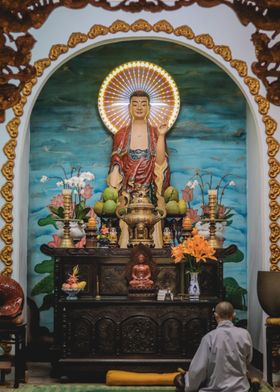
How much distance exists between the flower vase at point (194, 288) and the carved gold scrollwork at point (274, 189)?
47.9 inches

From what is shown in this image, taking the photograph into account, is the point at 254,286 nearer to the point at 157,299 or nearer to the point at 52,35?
the point at 157,299

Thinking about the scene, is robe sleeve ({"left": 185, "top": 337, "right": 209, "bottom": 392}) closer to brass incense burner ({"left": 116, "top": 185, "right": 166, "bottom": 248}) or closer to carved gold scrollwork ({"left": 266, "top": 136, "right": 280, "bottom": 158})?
brass incense burner ({"left": 116, "top": 185, "right": 166, "bottom": 248})

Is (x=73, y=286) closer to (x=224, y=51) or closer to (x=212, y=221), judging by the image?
(x=212, y=221)

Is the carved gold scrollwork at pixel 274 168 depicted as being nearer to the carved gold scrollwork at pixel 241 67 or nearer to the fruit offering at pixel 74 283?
the carved gold scrollwork at pixel 241 67

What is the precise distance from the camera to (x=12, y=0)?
240 cm

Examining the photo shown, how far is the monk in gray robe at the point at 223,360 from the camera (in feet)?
14.6

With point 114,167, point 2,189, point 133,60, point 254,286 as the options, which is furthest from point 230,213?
point 2,189

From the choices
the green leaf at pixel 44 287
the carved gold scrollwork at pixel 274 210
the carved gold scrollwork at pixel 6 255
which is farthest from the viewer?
the green leaf at pixel 44 287

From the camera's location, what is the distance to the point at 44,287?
822cm

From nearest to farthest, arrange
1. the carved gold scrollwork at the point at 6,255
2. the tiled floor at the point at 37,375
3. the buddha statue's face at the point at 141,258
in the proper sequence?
the tiled floor at the point at 37,375
the buddha statue's face at the point at 141,258
the carved gold scrollwork at the point at 6,255

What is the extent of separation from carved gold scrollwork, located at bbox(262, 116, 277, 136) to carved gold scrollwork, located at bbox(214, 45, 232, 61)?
78cm

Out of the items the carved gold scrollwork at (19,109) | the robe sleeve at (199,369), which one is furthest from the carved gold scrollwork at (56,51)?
the robe sleeve at (199,369)

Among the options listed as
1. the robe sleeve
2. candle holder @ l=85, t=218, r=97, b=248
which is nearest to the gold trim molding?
candle holder @ l=85, t=218, r=97, b=248

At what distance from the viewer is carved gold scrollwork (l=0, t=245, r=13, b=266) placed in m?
7.17
